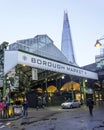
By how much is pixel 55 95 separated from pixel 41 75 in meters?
6.59

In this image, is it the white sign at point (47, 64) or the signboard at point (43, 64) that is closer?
the signboard at point (43, 64)

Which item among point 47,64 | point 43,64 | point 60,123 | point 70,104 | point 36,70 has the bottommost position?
→ point 60,123

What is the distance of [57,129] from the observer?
1535 cm

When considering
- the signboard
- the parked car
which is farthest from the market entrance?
the parked car

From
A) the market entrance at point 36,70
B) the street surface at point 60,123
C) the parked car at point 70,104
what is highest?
the market entrance at point 36,70

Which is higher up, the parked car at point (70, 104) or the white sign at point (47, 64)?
the white sign at point (47, 64)

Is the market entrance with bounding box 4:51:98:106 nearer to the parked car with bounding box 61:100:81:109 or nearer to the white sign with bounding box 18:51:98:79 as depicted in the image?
the white sign with bounding box 18:51:98:79

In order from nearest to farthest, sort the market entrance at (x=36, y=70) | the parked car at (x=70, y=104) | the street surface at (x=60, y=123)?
the street surface at (x=60, y=123) → the market entrance at (x=36, y=70) → the parked car at (x=70, y=104)

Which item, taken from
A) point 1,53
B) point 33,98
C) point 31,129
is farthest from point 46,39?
point 31,129

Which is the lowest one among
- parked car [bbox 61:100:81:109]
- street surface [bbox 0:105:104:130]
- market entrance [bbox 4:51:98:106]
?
street surface [bbox 0:105:104:130]

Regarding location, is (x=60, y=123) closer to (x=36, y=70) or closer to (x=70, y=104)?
(x=36, y=70)

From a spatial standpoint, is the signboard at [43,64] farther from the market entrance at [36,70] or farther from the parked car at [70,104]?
the parked car at [70,104]

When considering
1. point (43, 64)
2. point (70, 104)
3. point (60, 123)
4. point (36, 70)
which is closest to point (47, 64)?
point (43, 64)

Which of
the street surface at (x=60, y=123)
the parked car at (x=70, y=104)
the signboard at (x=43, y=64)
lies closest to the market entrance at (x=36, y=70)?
the signboard at (x=43, y=64)
